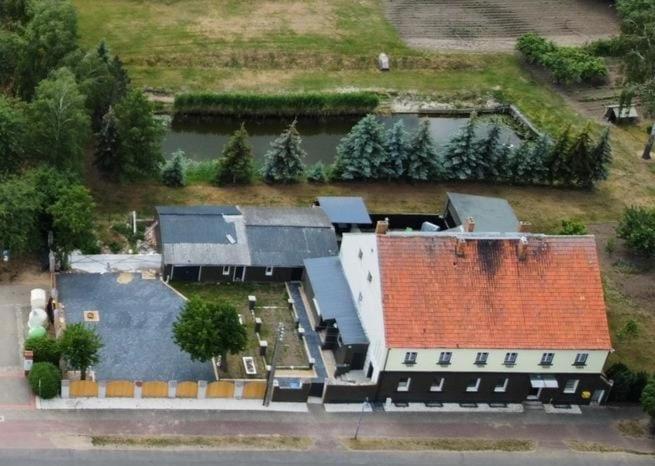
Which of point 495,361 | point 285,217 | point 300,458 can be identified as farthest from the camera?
point 285,217

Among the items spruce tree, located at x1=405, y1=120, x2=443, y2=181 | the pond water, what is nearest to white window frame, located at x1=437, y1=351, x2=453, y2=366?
spruce tree, located at x1=405, y1=120, x2=443, y2=181

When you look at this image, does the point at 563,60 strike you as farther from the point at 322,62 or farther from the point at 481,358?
the point at 481,358

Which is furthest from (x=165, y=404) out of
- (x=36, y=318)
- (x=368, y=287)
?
(x=368, y=287)

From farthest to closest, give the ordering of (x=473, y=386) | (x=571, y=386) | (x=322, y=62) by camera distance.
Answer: (x=322, y=62) < (x=571, y=386) < (x=473, y=386)

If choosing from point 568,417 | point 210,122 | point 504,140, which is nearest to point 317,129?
point 210,122

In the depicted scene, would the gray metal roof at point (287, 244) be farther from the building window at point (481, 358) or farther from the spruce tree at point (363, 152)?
the building window at point (481, 358)

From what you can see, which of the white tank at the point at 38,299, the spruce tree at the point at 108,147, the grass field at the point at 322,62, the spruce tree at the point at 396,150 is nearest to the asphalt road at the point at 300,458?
the white tank at the point at 38,299
